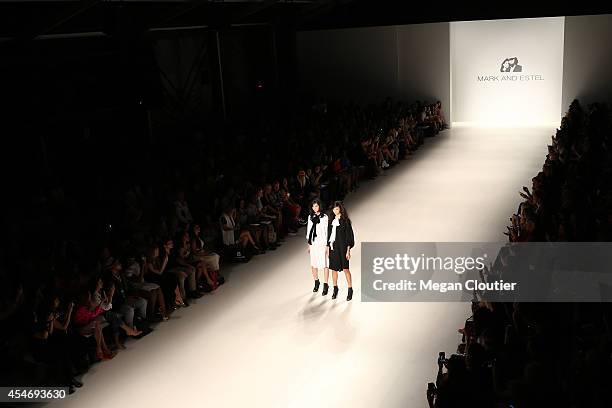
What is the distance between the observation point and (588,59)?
63.9 ft

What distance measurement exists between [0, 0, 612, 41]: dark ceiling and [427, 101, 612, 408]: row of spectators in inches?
296

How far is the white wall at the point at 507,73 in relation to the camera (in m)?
20.3

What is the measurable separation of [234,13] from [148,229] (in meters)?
9.05

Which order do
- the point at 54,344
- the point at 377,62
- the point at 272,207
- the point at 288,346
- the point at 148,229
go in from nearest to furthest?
the point at 54,344 → the point at 288,346 → the point at 148,229 → the point at 272,207 → the point at 377,62

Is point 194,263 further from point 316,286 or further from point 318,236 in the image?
point 318,236

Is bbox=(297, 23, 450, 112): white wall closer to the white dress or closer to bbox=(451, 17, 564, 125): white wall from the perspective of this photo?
bbox=(451, 17, 564, 125): white wall

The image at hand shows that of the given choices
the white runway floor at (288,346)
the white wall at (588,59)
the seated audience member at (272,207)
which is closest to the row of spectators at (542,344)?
the white runway floor at (288,346)

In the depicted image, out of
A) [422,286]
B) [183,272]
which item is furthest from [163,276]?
Answer: [422,286]

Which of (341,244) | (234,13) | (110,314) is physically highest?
(234,13)

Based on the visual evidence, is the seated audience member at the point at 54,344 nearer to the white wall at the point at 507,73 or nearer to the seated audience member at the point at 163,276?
the seated audience member at the point at 163,276

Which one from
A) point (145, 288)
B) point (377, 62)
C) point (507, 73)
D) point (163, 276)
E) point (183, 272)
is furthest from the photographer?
point (377, 62)

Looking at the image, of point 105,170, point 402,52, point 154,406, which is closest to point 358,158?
point 105,170

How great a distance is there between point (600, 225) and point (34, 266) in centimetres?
631

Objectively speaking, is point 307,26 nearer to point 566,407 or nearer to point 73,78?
point 73,78
